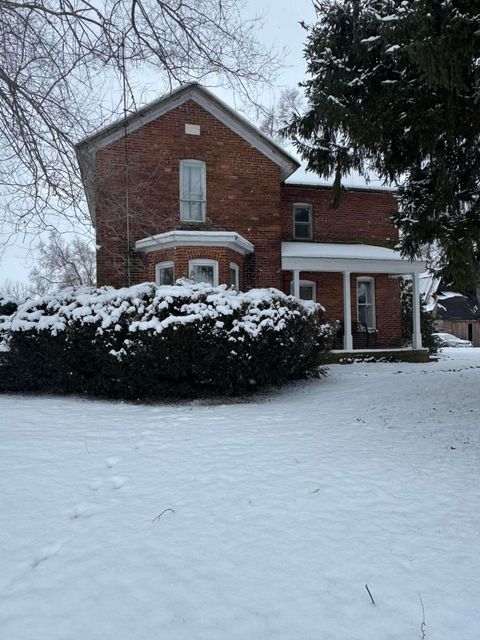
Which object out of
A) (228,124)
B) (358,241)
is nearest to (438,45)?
(228,124)

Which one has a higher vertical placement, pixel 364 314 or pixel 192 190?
pixel 192 190

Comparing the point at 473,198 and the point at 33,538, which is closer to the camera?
the point at 33,538

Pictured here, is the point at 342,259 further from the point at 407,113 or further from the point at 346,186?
the point at 407,113

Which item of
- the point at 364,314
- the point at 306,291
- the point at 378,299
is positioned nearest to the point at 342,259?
the point at 306,291

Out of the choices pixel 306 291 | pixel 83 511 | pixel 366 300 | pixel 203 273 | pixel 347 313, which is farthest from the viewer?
pixel 366 300

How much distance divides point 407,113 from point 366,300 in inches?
423

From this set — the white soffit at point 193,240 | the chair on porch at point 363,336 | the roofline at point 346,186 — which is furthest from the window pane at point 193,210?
the chair on porch at point 363,336

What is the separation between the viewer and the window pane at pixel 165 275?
1222cm

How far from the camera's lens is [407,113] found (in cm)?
558

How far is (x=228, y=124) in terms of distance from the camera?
13.2 metres

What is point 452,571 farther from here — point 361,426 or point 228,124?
point 228,124

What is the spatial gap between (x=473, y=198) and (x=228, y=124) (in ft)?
28.4

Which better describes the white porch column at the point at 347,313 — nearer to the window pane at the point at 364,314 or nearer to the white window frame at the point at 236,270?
the window pane at the point at 364,314

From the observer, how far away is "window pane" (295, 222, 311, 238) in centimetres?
1524
